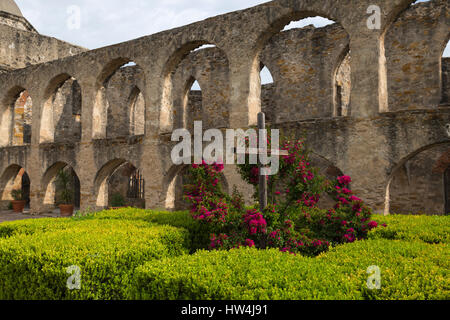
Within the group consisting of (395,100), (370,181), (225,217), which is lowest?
(225,217)

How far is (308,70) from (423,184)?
18.7 ft

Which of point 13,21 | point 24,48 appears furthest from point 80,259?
point 13,21

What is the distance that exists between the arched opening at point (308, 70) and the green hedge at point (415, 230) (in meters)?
7.40

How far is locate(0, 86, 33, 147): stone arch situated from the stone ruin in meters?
0.05

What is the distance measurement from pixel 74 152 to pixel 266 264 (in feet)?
37.4

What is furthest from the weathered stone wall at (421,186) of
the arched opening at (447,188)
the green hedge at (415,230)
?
the green hedge at (415,230)

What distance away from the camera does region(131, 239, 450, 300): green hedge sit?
277 cm

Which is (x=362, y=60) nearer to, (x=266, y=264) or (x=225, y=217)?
(x=225, y=217)

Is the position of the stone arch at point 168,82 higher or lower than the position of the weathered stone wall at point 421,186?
higher

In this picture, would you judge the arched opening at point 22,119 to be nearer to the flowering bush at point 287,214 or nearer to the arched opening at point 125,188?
the arched opening at point 125,188

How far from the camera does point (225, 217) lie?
514cm

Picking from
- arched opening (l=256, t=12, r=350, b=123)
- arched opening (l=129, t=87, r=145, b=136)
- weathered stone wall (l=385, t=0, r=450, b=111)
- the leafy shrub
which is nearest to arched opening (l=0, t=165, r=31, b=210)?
the leafy shrub

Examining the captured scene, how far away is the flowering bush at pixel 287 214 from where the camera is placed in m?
5.02
